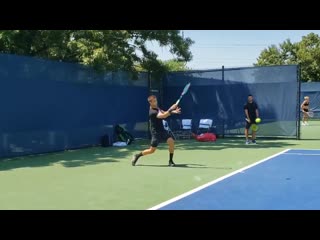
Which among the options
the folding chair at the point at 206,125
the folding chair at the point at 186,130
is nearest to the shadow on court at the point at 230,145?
the folding chair at the point at 206,125

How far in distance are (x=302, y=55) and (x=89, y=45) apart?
33405 mm

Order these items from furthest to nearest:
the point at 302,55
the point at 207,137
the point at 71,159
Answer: the point at 302,55
the point at 207,137
the point at 71,159

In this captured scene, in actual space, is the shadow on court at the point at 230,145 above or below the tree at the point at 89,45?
below

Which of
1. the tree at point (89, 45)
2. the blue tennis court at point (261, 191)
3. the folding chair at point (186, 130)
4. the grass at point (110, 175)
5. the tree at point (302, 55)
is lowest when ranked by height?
the grass at point (110, 175)

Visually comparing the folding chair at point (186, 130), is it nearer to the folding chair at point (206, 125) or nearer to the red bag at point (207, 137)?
the folding chair at point (206, 125)

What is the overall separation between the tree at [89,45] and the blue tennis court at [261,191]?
7365 mm

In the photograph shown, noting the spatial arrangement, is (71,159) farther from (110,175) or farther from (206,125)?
(206,125)

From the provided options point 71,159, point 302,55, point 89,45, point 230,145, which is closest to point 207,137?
point 230,145

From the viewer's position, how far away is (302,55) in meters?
46.2

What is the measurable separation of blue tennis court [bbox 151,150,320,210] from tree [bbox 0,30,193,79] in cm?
737

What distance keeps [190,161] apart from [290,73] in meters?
8.37

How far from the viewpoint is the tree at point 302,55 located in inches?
1786
